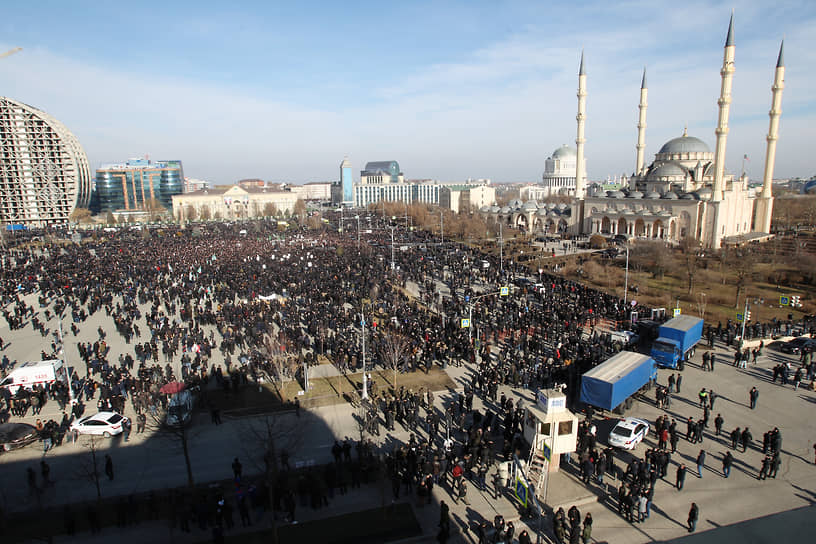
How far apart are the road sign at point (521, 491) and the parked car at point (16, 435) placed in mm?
13250

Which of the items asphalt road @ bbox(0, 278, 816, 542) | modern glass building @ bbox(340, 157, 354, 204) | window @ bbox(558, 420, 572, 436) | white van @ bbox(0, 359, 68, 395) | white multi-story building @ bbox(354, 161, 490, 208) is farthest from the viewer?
modern glass building @ bbox(340, 157, 354, 204)

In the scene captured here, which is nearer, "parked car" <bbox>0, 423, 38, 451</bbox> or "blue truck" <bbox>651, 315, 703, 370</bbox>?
"parked car" <bbox>0, 423, 38, 451</bbox>

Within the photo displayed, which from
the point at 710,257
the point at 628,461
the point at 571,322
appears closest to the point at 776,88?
the point at 710,257

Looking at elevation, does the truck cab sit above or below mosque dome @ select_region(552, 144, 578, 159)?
below

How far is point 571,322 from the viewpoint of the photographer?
22.4 metres

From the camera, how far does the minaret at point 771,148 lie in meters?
48.5

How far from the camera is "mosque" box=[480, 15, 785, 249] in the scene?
48031mm

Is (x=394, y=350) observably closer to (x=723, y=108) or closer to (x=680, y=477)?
(x=680, y=477)

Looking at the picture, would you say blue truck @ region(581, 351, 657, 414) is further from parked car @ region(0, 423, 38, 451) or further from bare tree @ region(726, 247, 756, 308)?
bare tree @ region(726, 247, 756, 308)

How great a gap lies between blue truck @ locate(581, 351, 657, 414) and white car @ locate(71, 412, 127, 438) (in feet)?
44.4

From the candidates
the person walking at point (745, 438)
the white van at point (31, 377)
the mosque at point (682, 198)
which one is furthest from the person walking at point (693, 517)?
the mosque at point (682, 198)

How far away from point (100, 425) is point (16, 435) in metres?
2.08

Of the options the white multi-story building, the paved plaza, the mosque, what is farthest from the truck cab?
the white multi-story building

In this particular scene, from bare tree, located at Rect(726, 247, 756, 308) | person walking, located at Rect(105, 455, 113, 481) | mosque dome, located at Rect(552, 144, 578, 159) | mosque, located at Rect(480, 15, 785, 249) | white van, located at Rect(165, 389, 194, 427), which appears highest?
mosque dome, located at Rect(552, 144, 578, 159)
